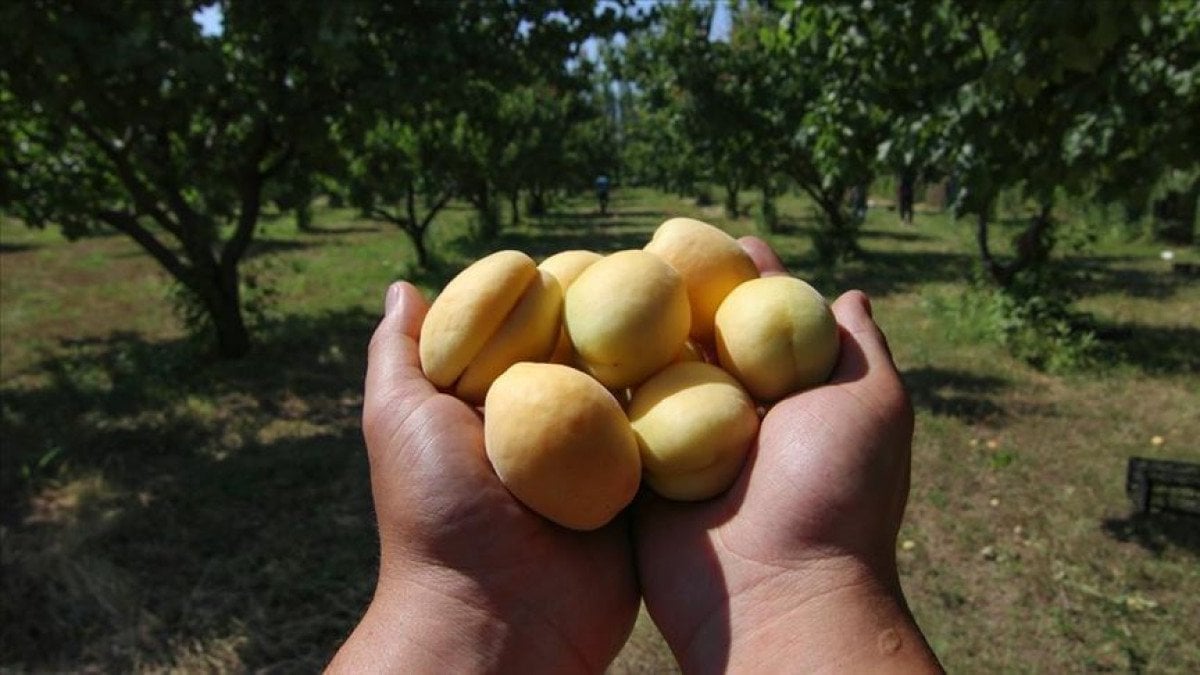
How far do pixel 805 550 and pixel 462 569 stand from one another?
0.72 meters

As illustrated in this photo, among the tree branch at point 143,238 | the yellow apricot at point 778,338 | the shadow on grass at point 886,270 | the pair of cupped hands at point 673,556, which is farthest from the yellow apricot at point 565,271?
the shadow on grass at point 886,270

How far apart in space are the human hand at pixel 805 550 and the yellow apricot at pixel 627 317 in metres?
0.30

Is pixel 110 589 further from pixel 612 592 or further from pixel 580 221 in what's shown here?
pixel 580 221

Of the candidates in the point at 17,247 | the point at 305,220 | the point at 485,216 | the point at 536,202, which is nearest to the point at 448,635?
the point at 485,216

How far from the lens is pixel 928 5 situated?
14.9ft

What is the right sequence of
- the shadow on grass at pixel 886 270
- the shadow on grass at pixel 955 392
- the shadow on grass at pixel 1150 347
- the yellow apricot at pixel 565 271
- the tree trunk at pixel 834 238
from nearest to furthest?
the yellow apricot at pixel 565 271 → the shadow on grass at pixel 955 392 → the shadow on grass at pixel 1150 347 → the shadow on grass at pixel 886 270 → the tree trunk at pixel 834 238

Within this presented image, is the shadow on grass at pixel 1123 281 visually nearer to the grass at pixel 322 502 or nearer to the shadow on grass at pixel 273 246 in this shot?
the grass at pixel 322 502

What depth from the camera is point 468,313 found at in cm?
186

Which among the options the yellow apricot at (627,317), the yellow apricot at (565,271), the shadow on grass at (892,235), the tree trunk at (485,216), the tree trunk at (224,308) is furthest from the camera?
the tree trunk at (485,216)

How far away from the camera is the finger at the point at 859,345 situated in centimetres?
189

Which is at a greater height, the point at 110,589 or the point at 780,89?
the point at 780,89

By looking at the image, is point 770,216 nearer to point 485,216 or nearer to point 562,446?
point 485,216

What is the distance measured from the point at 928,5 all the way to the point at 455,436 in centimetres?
403

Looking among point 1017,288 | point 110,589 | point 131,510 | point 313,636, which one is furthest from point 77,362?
point 1017,288
